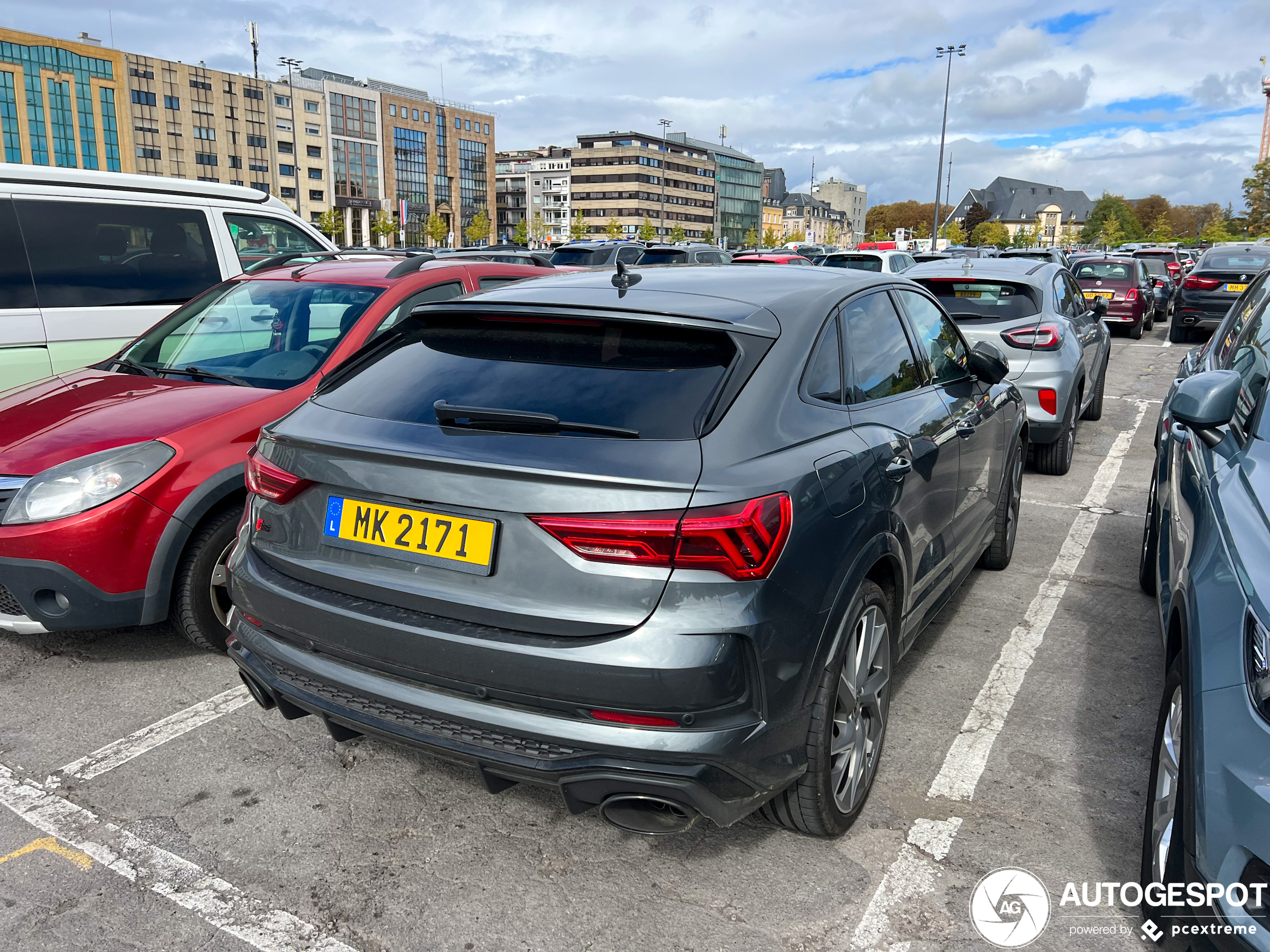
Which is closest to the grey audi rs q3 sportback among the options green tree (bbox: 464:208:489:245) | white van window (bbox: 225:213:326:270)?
white van window (bbox: 225:213:326:270)

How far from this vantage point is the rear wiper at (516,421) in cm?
244

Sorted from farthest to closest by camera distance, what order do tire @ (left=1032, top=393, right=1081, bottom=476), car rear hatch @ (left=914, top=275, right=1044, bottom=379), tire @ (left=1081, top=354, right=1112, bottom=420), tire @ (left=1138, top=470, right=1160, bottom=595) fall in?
tire @ (left=1081, top=354, right=1112, bottom=420) < tire @ (left=1032, top=393, right=1081, bottom=476) < car rear hatch @ (left=914, top=275, right=1044, bottom=379) < tire @ (left=1138, top=470, right=1160, bottom=595)

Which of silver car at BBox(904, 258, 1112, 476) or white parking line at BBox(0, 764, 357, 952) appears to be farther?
silver car at BBox(904, 258, 1112, 476)

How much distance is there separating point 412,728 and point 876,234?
12949cm

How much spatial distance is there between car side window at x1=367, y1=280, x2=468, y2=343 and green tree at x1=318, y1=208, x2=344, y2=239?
3992 inches

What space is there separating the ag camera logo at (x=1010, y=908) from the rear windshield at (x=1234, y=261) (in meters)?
18.8

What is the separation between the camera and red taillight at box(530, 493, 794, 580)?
2.28 metres

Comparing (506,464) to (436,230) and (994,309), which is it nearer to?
(994,309)

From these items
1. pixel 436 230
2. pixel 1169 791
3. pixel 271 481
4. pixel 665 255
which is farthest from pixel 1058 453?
pixel 436 230

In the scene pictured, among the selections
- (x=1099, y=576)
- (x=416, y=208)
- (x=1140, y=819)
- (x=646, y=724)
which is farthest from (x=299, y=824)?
(x=416, y=208)

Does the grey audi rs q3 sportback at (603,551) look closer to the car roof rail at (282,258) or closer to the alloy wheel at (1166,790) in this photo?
the alloy wheel at (1166,790)

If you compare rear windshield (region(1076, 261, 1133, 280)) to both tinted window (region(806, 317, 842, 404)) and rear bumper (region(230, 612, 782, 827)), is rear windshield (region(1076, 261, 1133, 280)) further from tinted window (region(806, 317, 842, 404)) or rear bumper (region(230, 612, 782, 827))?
rear bumper (region(230, 612, 782, 827))

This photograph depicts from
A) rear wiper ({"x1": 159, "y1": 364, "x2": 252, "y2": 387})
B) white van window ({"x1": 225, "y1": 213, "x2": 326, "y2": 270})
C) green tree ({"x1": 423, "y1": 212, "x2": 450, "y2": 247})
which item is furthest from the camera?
green tree ({"x1": 423, "y1": 212, "x2": 450, "y2": 247})

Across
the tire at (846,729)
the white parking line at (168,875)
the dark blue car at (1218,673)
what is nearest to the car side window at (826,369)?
the tire at (846,729)
